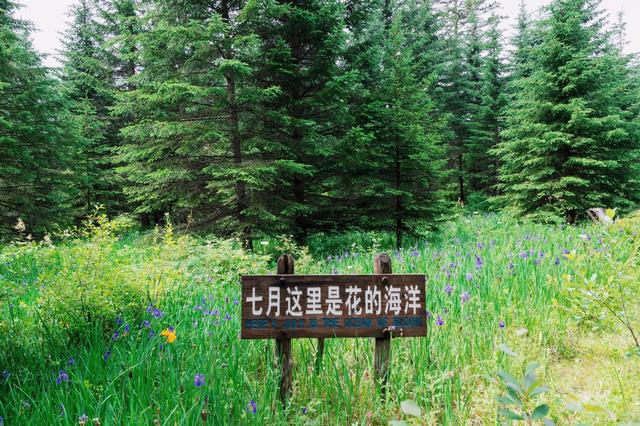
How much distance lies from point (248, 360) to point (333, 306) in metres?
0.85

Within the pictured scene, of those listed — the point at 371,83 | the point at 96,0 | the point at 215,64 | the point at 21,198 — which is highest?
the point at 96,0

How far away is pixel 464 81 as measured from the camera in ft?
61.4

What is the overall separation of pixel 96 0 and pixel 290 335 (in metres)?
18.4

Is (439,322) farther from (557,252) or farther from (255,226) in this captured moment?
(255,226)

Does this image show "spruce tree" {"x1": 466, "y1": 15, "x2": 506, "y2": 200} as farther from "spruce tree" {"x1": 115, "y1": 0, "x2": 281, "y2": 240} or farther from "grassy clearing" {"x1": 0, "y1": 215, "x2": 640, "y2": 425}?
"grassy clearing" {"x1": 0, "y1": 215, "x2": 640, "y2": 425}

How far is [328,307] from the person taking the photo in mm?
2346

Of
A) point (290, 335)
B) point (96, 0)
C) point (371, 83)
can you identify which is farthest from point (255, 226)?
point (96, 0)

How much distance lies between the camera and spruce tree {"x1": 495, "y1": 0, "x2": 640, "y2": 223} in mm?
9664

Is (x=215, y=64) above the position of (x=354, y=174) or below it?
above

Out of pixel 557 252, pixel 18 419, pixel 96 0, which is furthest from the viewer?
pixel 96 0

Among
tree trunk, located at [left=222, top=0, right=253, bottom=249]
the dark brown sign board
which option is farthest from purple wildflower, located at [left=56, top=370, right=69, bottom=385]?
tree trunk, located at [left=222, top=0, right=253, bottom=249]

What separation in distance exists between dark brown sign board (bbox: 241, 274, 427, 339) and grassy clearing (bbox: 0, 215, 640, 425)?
28 centimetres

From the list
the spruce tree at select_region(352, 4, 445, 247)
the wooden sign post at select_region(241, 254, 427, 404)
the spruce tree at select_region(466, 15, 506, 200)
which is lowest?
the wooden sign post at select_region(241, 254, 427, 404)

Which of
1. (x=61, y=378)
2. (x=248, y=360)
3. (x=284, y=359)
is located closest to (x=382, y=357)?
(x=284, y=359)
